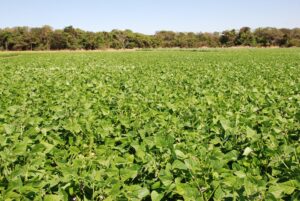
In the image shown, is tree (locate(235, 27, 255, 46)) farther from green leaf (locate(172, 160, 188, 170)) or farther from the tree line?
green leaf (locate(172, 160, 188, 170))

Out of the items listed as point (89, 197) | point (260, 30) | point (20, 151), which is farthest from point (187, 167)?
point (260, 30)

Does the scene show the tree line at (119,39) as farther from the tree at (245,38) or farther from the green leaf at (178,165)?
the green leaf at (178,165)

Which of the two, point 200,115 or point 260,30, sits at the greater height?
point 260,30

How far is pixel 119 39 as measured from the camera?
112500mm

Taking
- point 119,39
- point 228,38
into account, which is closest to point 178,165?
point 119,39

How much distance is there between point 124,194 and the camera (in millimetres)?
1935

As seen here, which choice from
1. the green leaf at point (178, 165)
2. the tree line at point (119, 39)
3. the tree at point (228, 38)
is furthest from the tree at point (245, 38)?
the green leaf at point (178, 165)

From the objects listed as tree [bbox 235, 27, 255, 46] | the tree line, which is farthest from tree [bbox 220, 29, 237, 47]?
tree [bbox 235, 27, 255, 46]

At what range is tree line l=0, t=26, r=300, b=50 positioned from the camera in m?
99.8

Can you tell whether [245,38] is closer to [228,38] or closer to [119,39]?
[228,38]

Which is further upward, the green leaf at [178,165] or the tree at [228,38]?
the tree at [228,38]

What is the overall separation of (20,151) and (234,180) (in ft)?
4.61

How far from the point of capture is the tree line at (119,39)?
99750 mm

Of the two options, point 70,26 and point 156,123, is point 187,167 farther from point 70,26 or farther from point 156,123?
point 70,26
